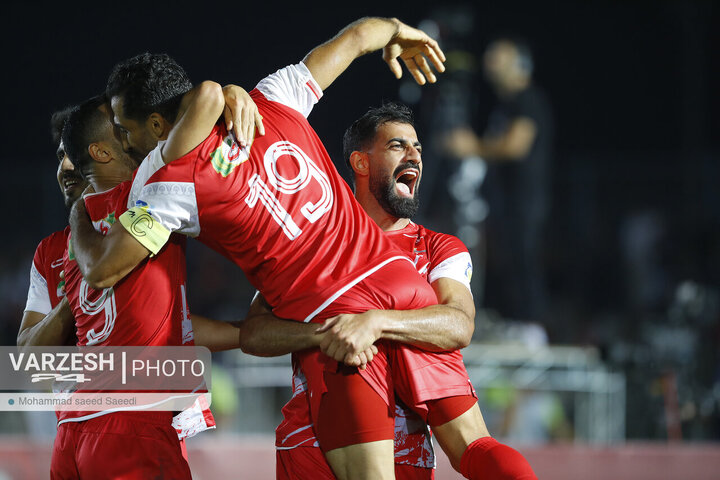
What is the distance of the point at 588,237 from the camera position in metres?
9.79

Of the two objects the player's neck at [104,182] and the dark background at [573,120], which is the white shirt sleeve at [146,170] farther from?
the dark background at [573,120]

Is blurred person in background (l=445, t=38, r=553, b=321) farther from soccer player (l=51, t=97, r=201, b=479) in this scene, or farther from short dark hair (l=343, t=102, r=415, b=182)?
soccer player (l=51, t=97, r=201, b=479)

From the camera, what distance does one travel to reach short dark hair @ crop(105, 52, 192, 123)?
2695mm

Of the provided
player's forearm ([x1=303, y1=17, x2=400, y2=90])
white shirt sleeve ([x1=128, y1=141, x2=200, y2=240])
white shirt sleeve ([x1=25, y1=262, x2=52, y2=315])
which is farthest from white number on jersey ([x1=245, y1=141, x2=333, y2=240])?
white shirt sleeve ([x1=25, y1=262, x2=52, y2=315])

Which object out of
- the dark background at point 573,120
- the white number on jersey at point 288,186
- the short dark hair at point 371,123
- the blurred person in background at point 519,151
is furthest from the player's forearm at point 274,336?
the blurred person in background at point 519,151

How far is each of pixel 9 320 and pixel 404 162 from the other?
6.61m

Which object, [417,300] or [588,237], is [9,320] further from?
[417,300]

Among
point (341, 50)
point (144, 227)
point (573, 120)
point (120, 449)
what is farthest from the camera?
point (573, 120)

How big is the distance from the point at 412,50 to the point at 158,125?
1187 millimetres

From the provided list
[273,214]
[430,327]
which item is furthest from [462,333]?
[273,214]

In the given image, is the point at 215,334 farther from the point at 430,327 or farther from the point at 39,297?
the point at 430,327

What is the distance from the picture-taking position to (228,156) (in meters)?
2.61

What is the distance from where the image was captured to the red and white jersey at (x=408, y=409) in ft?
9.16

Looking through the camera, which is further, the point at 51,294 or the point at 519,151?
the point at 519,151
